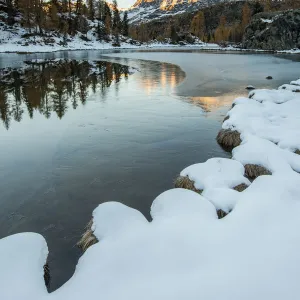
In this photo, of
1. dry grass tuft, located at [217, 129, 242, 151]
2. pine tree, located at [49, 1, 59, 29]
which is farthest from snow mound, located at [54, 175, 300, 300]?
pine tree, located at [49, 1, 59, 29]

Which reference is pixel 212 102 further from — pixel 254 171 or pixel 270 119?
pixel 254 171

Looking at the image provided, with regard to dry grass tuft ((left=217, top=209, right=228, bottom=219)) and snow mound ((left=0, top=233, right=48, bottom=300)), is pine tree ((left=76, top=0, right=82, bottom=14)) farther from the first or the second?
snow mound ((left=0, top=233, right=48, bottom=300))

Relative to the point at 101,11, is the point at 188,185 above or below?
below

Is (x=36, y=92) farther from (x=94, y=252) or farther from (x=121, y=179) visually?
(x=94, y=252)

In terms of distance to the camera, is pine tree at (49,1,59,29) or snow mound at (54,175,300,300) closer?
snow mound at (54,175,300,300)

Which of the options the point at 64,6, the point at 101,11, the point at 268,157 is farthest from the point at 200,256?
the point at 101,11

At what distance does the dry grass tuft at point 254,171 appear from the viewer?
9.71m

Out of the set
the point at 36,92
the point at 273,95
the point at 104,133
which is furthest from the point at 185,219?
the point at 36,92

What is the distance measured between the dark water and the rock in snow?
2.61 ft

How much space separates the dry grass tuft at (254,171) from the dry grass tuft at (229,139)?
2.96m

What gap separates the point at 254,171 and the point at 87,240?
608 centimetres

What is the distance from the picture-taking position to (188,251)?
221 inches

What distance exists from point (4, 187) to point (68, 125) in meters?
7.04

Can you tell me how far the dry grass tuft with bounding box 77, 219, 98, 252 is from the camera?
637 centimetres
